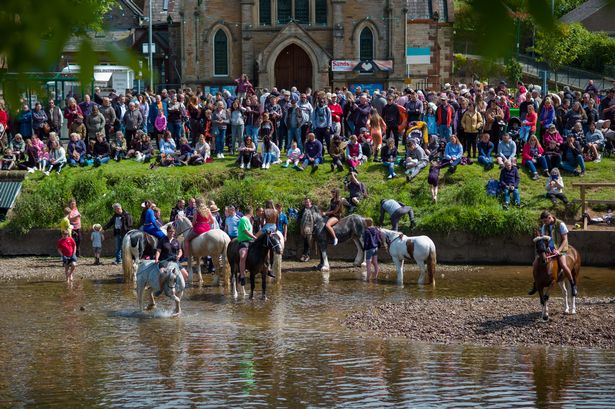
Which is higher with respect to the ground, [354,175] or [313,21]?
[313,21]

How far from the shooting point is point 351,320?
20.1 m

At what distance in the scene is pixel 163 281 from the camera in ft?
67.5

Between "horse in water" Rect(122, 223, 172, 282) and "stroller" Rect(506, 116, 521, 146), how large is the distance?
481 inches

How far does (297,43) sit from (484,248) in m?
28.6

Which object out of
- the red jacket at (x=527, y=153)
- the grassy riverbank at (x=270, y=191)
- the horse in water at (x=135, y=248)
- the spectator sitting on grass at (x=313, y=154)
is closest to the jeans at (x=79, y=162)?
the grassy riverbank at (x=270, y=191)

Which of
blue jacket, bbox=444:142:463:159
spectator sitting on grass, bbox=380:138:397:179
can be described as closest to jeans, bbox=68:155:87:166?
spectator sitting on grass, bbox=380:138:397:179

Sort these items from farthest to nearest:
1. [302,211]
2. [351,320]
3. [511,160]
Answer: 1. [511,160]
2. [302,211]
3. [351,320]

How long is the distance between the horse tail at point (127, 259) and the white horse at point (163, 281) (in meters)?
3.68

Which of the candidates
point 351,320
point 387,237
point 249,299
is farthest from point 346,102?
point 351,320

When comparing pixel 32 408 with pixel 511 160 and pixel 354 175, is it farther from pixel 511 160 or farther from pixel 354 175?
pixel 511 160

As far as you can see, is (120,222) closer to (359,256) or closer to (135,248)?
(135,248)

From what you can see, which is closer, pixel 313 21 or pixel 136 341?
pixel 136 341

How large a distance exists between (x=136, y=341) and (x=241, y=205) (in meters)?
11.6

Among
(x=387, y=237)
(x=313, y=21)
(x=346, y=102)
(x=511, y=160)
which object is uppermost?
(x=313, y=21)
